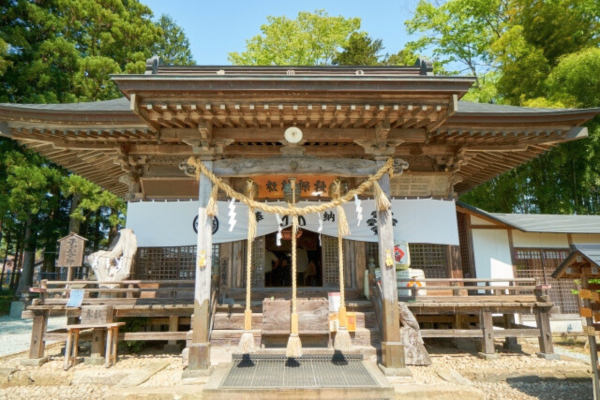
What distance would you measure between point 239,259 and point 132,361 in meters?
2.92

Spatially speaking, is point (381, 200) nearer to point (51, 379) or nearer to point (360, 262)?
point (360, 262)

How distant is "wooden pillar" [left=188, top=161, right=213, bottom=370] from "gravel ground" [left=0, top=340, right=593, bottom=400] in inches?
18.3

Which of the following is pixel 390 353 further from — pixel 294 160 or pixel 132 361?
pixel 132 361

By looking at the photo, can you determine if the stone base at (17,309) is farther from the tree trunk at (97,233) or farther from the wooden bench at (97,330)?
the wooden bench at (97,330)

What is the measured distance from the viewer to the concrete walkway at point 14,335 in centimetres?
914

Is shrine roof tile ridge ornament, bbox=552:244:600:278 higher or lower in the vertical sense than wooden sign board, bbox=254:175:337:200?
lower

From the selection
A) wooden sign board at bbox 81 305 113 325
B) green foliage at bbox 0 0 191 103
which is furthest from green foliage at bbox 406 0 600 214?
green foliage at bbox 0 0 191 103

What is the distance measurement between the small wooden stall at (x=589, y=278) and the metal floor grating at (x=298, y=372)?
10.2 feet

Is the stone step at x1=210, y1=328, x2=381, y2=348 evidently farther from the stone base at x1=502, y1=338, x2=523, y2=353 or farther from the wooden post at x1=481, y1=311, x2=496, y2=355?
the stone base at x1=502, y1=338, x2=523, y2=353

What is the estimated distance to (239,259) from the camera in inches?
332

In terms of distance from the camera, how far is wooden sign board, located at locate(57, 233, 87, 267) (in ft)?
28.1

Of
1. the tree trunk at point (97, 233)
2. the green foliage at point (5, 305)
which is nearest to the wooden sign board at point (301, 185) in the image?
the green foliage at point (5, 305)

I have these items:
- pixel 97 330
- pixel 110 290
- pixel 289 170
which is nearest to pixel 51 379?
pixel 97 330

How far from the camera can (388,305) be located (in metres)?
6.13
